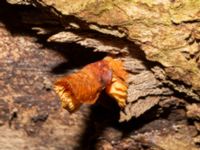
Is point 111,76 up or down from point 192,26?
down

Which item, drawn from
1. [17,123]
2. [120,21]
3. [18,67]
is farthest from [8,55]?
[120,21]

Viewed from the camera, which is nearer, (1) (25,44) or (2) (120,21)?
(2) (120,21)

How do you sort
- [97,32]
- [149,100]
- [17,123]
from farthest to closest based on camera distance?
[17,123]
[149,100]
[97,32]

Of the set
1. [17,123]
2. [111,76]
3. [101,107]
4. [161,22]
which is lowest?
[17,123]

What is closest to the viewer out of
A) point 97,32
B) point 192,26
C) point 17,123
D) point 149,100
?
point 192,26

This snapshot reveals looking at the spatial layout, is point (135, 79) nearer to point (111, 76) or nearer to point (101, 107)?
point (111, 76)

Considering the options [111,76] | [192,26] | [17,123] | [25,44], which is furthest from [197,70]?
[17,123]

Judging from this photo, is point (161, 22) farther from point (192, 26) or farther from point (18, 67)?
point (18, 67)
